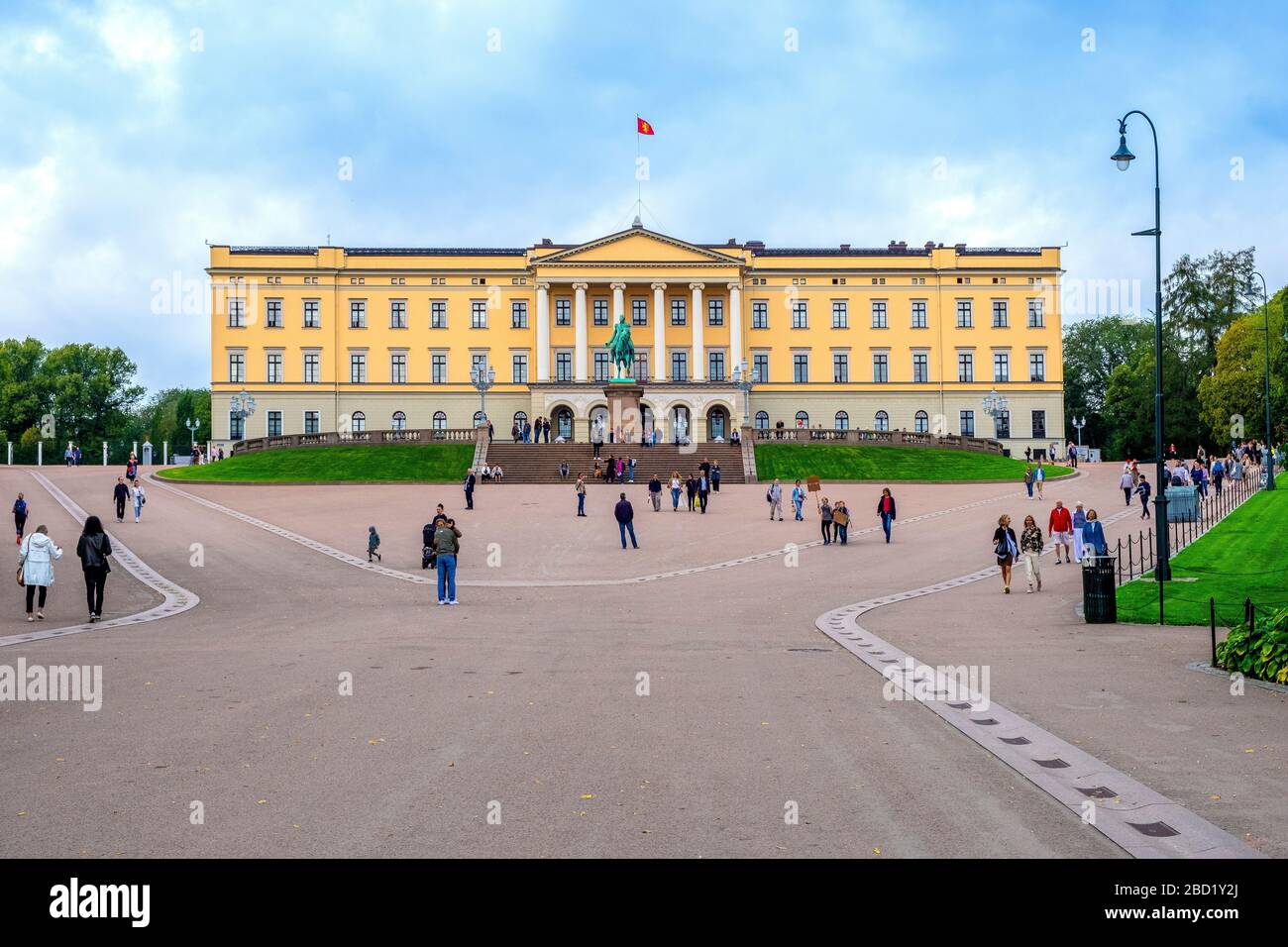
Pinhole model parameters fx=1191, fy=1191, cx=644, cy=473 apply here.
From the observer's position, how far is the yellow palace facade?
93.5 metres

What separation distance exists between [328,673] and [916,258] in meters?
89.1

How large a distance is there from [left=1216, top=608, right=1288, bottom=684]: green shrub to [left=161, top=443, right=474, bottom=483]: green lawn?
50.9 m

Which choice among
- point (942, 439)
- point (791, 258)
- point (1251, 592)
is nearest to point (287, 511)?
point (1251, 592)

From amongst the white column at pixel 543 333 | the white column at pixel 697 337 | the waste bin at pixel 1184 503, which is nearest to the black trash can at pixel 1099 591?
the waste bin at pixel 1184 503

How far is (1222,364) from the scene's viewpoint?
70.3 m

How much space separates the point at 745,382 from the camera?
87.8 metres

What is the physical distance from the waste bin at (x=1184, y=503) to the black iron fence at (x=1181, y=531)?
95mm

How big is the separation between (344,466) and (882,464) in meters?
30.3

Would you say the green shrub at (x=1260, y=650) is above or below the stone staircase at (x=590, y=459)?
below

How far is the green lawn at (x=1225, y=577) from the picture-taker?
21.0 m

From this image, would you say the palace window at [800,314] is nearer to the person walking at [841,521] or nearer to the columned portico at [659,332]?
the columned portico at [659,332]

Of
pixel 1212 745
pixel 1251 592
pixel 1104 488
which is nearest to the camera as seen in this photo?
pixel 1212 745

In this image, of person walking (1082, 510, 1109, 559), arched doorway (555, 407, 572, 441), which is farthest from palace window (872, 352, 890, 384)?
person walking (1082, 510, 1109, 559)
